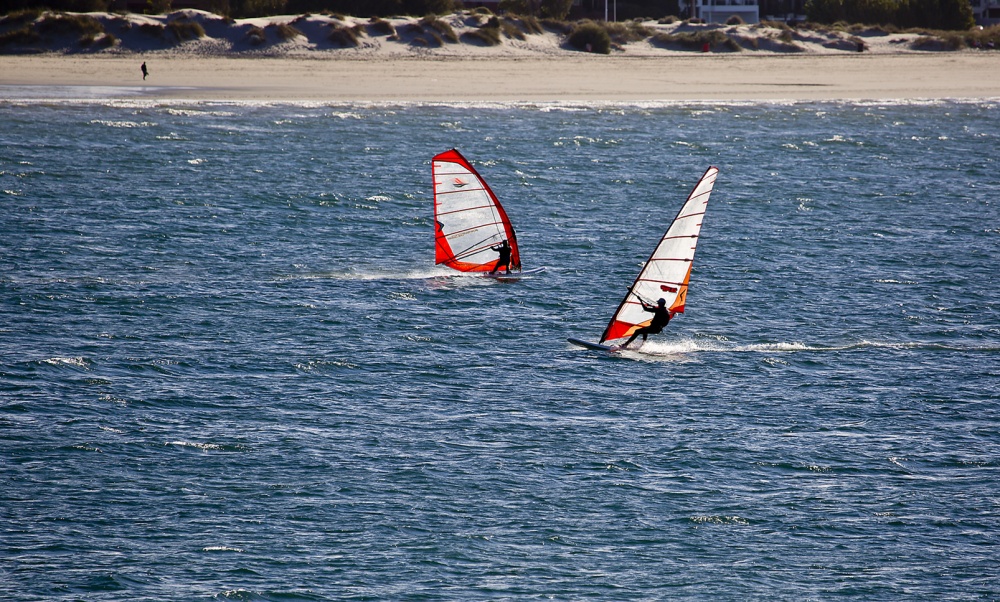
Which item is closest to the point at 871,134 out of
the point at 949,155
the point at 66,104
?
the point at 949,155

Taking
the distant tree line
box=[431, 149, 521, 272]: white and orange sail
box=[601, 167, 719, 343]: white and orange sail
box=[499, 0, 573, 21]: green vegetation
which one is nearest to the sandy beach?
box=[499, 0, 573, 21]: green vegetation

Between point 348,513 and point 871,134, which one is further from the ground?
point 871,134

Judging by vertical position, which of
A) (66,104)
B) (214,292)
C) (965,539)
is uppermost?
(66,104)

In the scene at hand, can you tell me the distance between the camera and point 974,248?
3444 cm

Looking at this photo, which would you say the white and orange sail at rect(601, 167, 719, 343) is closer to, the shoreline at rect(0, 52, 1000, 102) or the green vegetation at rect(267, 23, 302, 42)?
the shoreline at rect(0, 52, 1000, 102)

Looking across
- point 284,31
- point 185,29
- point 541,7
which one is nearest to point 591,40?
point 541,7

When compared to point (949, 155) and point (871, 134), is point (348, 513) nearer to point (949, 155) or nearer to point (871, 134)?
point (949, 155)

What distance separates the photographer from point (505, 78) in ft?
226

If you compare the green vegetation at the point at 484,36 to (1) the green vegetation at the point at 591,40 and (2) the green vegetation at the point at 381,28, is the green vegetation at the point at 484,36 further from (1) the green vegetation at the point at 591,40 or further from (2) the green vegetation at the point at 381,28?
(1) the green vegetation at the point at 591,40

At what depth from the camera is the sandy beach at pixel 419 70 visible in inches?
2542

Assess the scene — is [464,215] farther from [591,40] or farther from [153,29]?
[591,40]

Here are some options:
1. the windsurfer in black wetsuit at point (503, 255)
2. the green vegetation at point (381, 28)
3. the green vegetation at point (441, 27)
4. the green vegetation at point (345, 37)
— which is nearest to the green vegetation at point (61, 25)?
the green vegetation at point (345, 37)

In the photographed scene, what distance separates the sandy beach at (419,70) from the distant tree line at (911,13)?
1857cm

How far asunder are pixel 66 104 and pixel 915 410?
51.6 m
